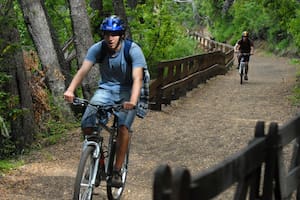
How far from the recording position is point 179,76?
1695cm

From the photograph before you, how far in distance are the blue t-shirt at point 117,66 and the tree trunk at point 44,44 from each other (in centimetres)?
502

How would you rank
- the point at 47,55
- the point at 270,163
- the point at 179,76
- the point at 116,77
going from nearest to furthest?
the point at 270,163, the point at 116,77, the point at 47,55, the point at 179,76

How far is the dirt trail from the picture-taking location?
7.44m

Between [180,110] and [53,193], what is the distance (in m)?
8.18

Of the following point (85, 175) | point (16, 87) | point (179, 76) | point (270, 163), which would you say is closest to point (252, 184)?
point (270, 163)

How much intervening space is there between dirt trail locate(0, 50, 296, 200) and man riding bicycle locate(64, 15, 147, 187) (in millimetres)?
1164

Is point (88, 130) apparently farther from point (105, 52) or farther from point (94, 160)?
point (105, 52)

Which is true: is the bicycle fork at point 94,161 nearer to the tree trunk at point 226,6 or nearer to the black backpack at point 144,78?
the black backpack at point 144,78

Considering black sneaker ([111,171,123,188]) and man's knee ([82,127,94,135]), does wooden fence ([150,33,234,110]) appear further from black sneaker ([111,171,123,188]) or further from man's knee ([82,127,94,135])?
man's knee ([82,127,94,135])

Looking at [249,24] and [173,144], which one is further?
[249,24]

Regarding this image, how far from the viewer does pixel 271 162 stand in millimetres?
3902

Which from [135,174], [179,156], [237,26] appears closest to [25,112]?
[135,174]

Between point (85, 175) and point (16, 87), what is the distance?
342 centimetres

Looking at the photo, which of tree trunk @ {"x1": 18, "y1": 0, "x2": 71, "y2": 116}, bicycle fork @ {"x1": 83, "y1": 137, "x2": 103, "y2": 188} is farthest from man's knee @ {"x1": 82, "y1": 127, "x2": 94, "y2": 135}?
tree trunk @ {"x1": 18, "y1": 0, "x2": 71, "y2": 116}
